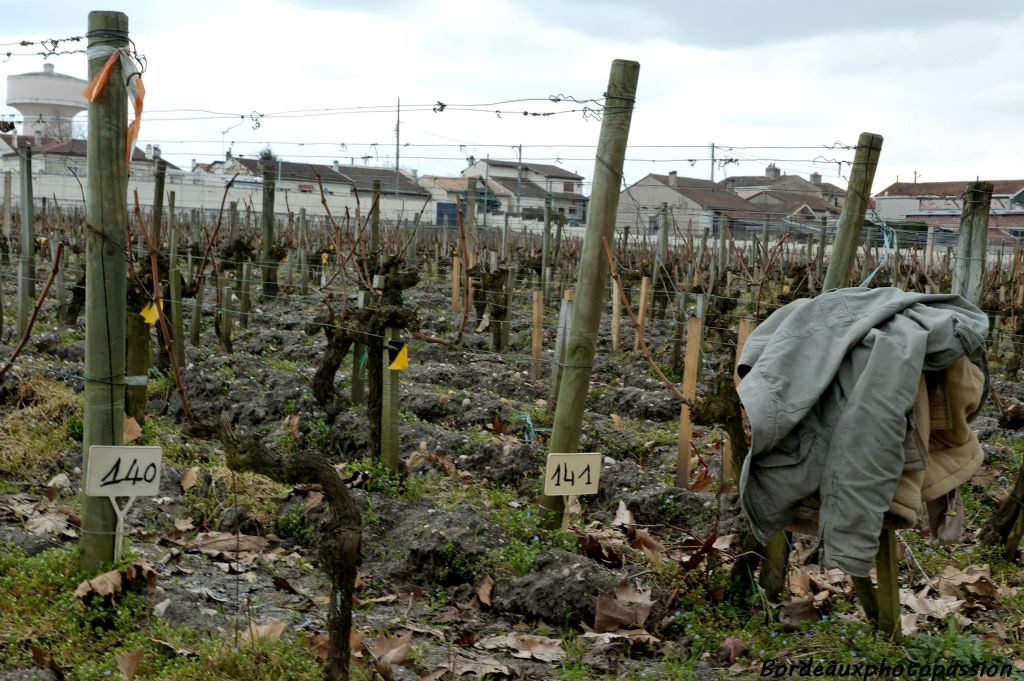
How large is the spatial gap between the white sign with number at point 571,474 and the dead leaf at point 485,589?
22.0 inches

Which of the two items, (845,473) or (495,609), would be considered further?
(495,609)

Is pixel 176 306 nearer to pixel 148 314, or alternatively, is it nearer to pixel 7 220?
pixel 148 314

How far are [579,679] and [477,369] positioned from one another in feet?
25.0

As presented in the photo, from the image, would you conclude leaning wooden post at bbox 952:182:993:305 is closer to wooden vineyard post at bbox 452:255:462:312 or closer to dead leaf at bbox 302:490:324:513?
dead leaf at bbox 302:490:324:513

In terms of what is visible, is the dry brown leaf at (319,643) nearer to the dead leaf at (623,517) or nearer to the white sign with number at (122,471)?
the white sign with number at (122,471)

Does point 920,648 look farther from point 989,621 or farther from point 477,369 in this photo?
point 477,369

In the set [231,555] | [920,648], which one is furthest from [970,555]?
[231,555]

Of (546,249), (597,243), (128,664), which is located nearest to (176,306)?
(597,243)

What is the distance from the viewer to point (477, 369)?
11.6 metres

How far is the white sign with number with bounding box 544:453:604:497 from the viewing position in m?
5.18

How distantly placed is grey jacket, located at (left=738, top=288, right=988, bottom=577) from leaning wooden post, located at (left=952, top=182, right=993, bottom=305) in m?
3.23

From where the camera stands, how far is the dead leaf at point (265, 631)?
407cm

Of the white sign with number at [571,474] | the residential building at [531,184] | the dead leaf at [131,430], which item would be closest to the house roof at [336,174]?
the residential building at [531,184]

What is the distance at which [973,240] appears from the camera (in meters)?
6.88
